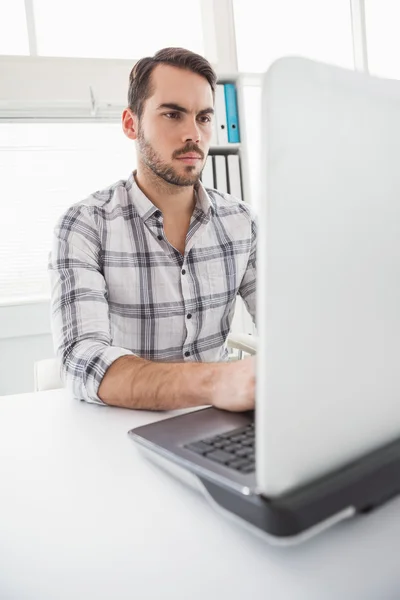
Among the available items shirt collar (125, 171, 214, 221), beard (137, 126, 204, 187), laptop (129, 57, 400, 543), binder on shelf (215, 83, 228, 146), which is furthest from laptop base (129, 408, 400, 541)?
binder on shelf (215, 83, 228, 146)

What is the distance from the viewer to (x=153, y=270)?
4.29ft

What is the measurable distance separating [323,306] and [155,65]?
1332 mm

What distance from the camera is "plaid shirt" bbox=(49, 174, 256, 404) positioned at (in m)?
1.19

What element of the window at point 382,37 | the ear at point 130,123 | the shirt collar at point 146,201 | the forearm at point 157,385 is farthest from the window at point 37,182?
the forearm at point 157,385

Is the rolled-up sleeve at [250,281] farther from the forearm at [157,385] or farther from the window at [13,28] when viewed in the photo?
the window at [13,28]

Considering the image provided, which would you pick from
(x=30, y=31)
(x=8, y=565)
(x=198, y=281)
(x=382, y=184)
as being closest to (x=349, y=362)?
(x=382, y=184)

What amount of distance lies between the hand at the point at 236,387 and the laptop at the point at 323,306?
0.23m

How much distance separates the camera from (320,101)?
323mm

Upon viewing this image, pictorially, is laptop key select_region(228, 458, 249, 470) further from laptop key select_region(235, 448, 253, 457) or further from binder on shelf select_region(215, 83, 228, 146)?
binder on shelf select_region(215, 83, 228, 146)

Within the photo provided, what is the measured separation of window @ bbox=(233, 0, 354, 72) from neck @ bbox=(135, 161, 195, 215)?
5.88ft

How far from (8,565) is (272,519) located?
22 cm

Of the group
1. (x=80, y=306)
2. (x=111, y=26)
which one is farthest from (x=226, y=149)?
(x=80, y=306)

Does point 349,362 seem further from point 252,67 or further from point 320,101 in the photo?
point 252,67

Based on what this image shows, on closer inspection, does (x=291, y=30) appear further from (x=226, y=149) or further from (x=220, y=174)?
(x=220, y=174)
